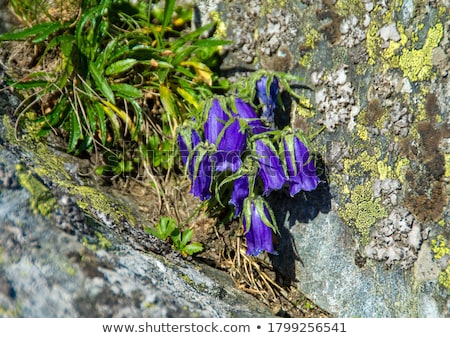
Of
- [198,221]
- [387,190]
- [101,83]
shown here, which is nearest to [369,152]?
A: [387,190]

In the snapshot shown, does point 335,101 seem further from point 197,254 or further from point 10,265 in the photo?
point 10,265

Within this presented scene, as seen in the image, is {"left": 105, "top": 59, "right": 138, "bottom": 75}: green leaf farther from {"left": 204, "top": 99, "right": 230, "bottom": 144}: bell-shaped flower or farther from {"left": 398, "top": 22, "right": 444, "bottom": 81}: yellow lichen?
{"left": 398, "top": 22, "right": 444, "bottom": 81}: yellow lichen

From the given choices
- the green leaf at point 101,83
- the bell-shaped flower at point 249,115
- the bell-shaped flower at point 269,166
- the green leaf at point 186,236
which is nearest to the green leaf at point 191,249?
the green leaf at point 186,236

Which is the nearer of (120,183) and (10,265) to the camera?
(10,265)

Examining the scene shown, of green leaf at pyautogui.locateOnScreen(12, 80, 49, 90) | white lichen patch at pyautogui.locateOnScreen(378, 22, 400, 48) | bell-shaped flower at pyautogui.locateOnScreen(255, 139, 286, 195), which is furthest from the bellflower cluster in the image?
green leaf at pyautogui.locateOnScreen(12, 80, 49, 90)

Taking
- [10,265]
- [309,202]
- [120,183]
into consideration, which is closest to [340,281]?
[309,202]

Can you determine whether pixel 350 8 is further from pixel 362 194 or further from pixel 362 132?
pixel 362 194
